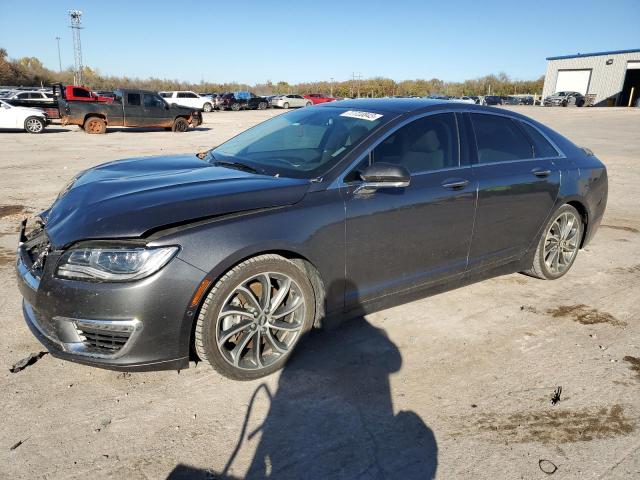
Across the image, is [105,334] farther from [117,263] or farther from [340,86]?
[340,86]

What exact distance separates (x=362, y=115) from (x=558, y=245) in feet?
7.96

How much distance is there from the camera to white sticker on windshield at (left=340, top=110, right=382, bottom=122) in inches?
138

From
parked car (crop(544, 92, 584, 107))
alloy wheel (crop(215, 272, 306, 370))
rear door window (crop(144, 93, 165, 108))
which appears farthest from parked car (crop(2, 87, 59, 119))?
parked car (crop(544, 92, 584, 107))

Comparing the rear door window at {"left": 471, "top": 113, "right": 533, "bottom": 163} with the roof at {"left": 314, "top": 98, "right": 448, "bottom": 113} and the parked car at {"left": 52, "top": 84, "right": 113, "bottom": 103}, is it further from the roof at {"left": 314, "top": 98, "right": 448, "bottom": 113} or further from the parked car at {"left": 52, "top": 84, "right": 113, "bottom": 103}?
the parked car at {"left": 52, "top": 84, "right": 113, "bottom": 103}

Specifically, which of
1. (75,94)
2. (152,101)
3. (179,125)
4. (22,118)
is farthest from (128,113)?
(22,118)

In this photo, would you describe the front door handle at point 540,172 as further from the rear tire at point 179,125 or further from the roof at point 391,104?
the rear tire at point 179,125

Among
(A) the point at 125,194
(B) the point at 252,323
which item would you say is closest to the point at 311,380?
(B) the point at 252,323

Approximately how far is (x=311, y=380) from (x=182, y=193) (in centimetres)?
137

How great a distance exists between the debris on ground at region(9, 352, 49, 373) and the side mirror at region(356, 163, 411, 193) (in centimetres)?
240

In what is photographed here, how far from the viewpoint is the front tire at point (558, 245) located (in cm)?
443

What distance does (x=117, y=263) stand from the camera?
2445 mm

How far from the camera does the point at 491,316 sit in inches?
152

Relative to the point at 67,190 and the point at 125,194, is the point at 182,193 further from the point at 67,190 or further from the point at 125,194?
the point at 67,190

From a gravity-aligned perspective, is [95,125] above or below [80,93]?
below
